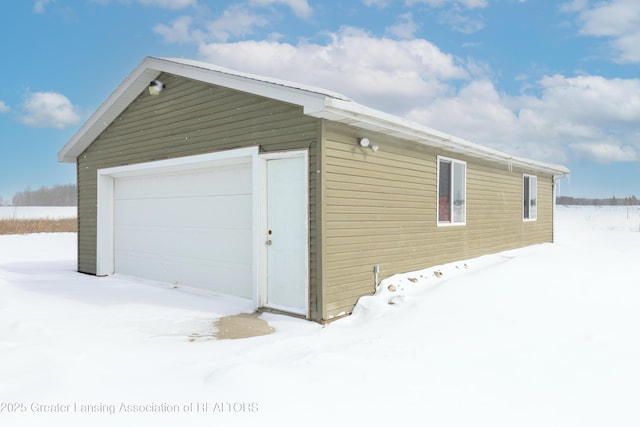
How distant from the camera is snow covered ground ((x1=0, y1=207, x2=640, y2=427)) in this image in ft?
9.83

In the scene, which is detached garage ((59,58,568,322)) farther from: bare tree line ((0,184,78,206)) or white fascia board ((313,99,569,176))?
bare tree line ((0,184,78,206))

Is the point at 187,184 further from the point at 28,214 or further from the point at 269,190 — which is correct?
the point at 28,214

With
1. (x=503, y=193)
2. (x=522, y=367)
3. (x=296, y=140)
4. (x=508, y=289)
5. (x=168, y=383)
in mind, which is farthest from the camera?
(x=503, y=193)

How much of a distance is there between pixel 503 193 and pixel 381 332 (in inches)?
269

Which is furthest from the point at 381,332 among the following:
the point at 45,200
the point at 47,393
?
the point at 45,200

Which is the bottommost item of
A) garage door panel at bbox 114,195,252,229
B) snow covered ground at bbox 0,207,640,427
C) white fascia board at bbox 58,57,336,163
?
snow covered ground at bbox 0,207,640,427

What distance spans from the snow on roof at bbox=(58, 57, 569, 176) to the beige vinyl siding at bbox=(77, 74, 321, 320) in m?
0.19

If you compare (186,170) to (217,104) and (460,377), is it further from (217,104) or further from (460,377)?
(460,377)

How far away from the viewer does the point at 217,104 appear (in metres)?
6.74

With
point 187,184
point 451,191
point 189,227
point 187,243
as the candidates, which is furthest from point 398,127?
point 187,243

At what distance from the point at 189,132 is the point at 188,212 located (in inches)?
55.8

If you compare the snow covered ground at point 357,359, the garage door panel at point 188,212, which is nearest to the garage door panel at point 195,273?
the snow covered ground at point 357,359

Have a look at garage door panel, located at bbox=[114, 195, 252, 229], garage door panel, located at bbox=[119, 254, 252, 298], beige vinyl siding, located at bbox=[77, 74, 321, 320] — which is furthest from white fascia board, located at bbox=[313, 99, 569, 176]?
garage door panel, located at bbox=[119, 254, 252, 298]

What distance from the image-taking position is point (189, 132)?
731 centimetres
